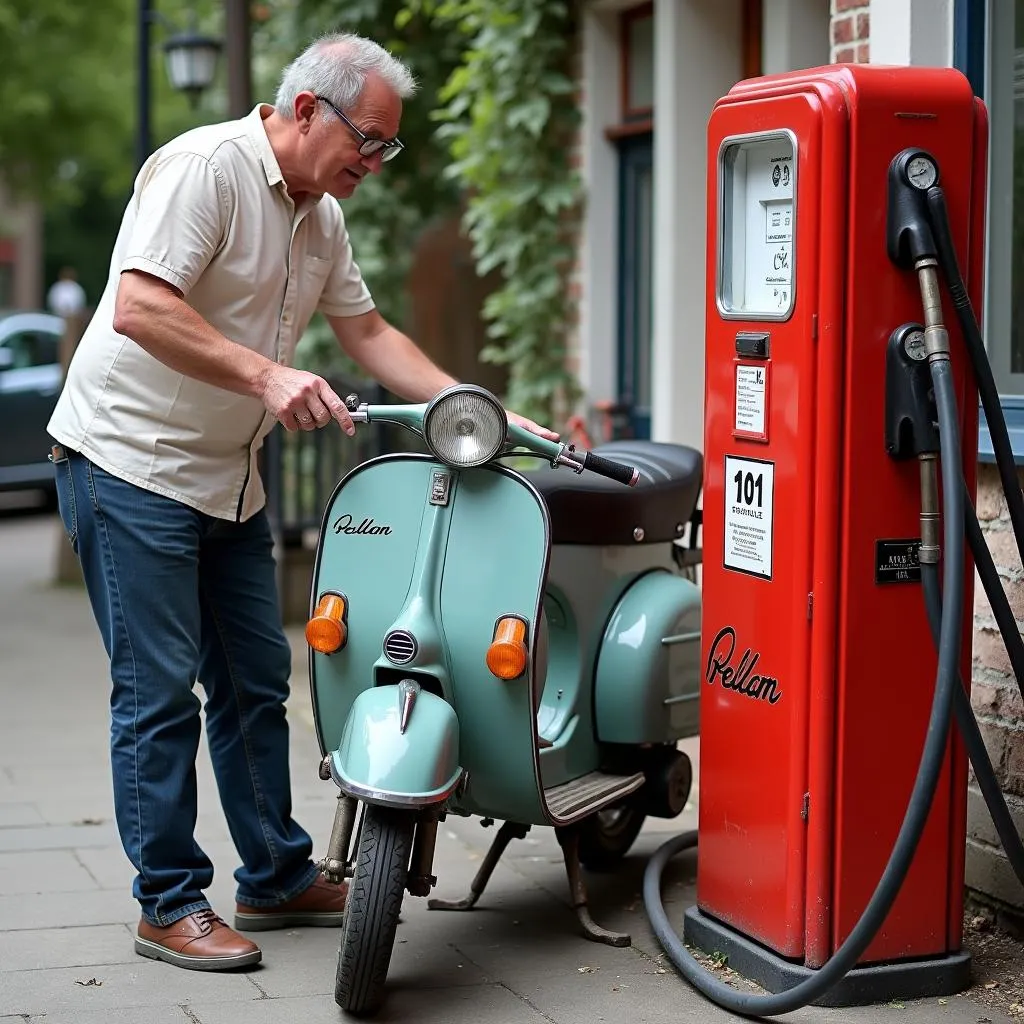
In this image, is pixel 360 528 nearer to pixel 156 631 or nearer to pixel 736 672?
pixel 156 631

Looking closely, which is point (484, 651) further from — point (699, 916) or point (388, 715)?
point (699, 916)

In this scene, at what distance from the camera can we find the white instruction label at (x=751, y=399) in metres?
3.52

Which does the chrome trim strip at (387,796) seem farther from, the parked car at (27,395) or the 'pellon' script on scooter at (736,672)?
the parked car at (27,395)

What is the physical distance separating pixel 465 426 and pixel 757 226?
2.48 feet

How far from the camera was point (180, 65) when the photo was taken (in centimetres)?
1066

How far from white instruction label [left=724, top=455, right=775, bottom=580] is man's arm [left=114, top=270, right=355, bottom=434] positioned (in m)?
0.85

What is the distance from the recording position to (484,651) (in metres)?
3.63

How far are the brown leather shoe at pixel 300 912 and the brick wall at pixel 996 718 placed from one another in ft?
5.18

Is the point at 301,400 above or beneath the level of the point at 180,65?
beneath

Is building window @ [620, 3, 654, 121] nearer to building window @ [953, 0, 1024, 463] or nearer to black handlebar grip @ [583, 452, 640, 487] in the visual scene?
building window @ [953, 0, 1024, 463]

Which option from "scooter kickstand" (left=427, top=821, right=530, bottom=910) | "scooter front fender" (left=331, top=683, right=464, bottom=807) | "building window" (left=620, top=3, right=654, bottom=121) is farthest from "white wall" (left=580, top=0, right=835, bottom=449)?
"scooter front fender" (left=331, top=683, right=464, bottom=807)

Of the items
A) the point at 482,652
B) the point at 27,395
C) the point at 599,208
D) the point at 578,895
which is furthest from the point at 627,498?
the point at 27,395

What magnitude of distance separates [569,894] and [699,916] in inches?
20.6

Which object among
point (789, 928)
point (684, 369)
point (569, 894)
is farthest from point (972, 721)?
point (684, 369)
